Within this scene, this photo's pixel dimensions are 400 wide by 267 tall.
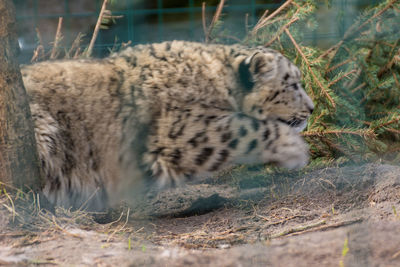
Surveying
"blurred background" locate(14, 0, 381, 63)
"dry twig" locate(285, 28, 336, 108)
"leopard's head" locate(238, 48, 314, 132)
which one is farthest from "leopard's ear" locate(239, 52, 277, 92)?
"blurred background" locate(14, 0, 381, 63)

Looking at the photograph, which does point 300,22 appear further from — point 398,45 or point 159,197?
point 159,197

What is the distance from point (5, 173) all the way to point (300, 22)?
178 centimetres

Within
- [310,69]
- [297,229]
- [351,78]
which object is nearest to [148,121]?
[297,229]

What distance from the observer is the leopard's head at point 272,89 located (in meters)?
2.13

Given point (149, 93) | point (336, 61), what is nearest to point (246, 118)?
point (149, 93)

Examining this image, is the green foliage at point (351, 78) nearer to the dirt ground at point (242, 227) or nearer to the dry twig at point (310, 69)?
the dry twig at point (310, 69)

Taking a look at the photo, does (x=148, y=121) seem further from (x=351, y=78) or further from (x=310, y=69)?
(x=351, y=78)

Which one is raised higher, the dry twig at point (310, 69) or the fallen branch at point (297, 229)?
the dry twig at point (310, 69)

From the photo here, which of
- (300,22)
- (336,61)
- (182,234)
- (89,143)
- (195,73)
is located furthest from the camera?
(336,61)

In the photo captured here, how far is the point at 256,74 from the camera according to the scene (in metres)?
2.13

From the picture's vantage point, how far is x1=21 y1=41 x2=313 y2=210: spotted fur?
6.30ft

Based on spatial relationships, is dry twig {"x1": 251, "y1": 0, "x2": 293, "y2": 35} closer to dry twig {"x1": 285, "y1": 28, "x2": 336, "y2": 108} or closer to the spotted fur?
dry twig {"x1": 285, "y1": 28, "x2": 336, "y2": 108}

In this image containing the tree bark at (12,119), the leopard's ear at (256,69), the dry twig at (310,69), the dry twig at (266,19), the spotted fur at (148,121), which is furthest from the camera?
the dry twig at (266,19)

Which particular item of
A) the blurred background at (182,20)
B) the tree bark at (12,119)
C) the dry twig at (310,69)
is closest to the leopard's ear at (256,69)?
the dry twig at (310,69)
